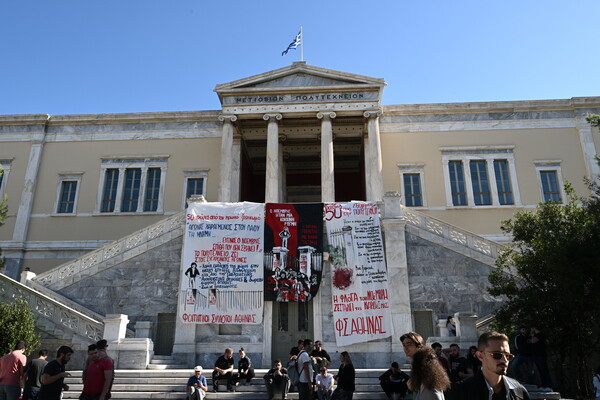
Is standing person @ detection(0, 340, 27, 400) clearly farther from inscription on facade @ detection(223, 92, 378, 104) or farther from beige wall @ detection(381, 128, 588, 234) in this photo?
beige wall @ detection(381, 128, 588, 234)

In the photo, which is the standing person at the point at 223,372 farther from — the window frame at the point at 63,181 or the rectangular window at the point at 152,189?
the window frame at the point at 63,181

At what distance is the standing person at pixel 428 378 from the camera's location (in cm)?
414

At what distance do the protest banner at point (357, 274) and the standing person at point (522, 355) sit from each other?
5734 millimetres

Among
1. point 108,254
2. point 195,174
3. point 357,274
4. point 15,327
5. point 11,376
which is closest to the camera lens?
point 11,376

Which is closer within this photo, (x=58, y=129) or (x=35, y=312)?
(x=35, y=312)

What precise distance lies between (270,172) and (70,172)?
12.4 metres

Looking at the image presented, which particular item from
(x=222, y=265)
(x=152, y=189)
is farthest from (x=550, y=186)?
(x=152, y=189)

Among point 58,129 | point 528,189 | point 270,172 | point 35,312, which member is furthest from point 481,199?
point 58,129

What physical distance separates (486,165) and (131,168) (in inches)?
775

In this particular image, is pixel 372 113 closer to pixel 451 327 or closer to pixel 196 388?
pixel 451 327

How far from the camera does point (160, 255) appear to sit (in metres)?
18.8

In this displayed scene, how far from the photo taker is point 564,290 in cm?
1234

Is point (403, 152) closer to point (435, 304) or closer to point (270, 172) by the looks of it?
point (270, 172)

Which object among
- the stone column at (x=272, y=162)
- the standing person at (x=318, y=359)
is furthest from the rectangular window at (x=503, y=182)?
the standing person at (x=318, y=359)
